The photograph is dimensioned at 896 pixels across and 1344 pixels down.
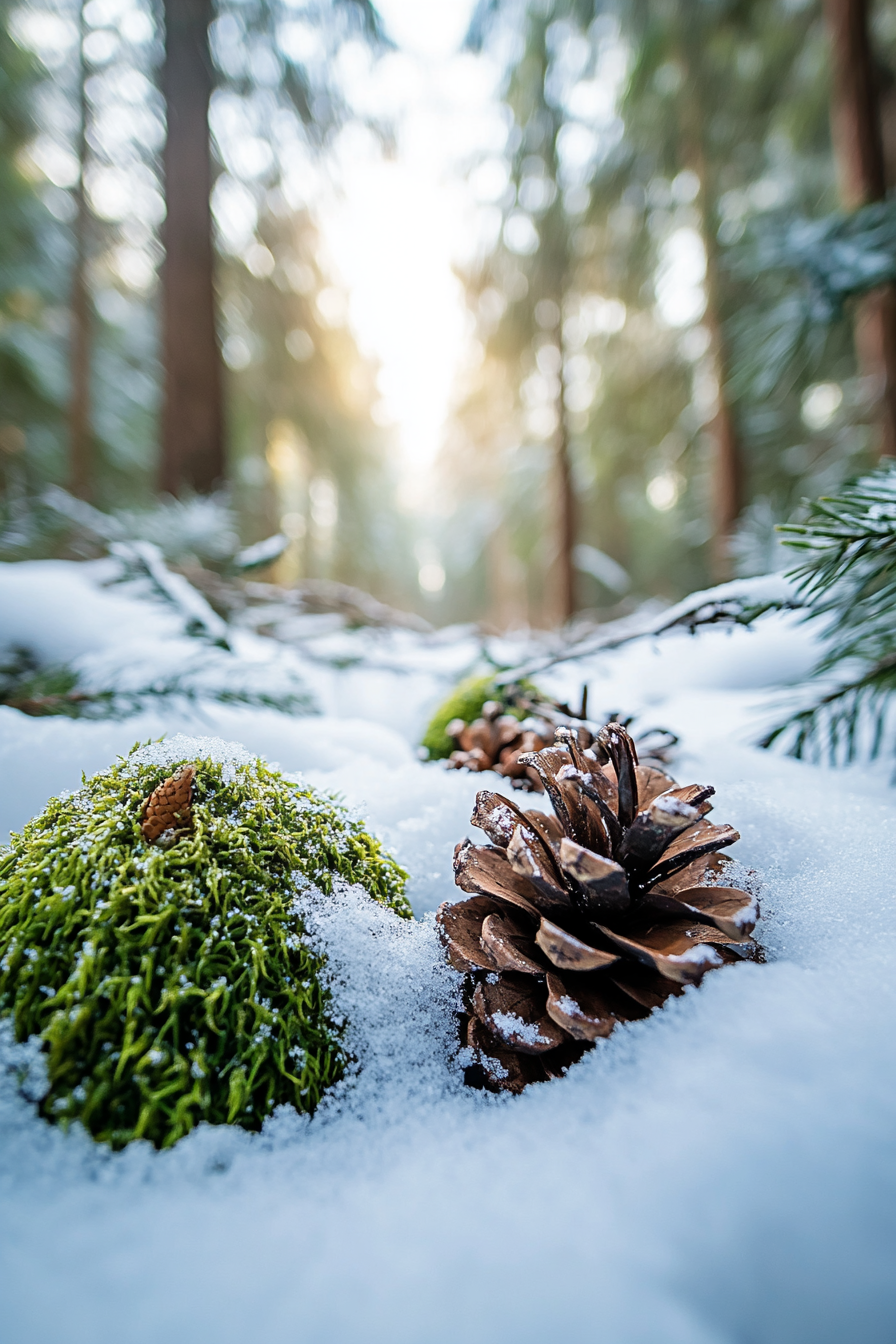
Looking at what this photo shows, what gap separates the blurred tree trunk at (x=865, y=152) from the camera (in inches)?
98.8

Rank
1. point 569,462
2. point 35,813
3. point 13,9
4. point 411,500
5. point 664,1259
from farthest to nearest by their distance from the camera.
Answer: point 411,500, point 569,462, point 13,9, point 35,813, point 664,1259

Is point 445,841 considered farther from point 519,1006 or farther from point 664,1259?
point 664,1259

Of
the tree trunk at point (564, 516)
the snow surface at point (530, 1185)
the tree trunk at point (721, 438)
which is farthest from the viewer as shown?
the tree trunk at point (564, 516)

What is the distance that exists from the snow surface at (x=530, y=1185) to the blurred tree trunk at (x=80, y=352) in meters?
6.20

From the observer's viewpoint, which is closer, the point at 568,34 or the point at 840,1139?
the point at 840,1139

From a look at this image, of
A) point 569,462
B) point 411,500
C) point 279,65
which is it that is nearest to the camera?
point 279,65

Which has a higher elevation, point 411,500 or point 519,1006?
point 411,500

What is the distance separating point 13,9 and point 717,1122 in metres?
7.34

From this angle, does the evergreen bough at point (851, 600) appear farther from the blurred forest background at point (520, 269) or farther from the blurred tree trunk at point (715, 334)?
the blurred tree trunk at point (715, 334)

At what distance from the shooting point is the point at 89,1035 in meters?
0.49

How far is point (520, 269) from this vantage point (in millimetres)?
6270

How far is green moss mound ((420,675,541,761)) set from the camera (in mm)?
1266

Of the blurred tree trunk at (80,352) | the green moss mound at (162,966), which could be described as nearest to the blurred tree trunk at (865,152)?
the green moss mound at (162,966)

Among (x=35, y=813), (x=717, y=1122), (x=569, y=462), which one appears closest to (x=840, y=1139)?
(x=717, y=1122)
